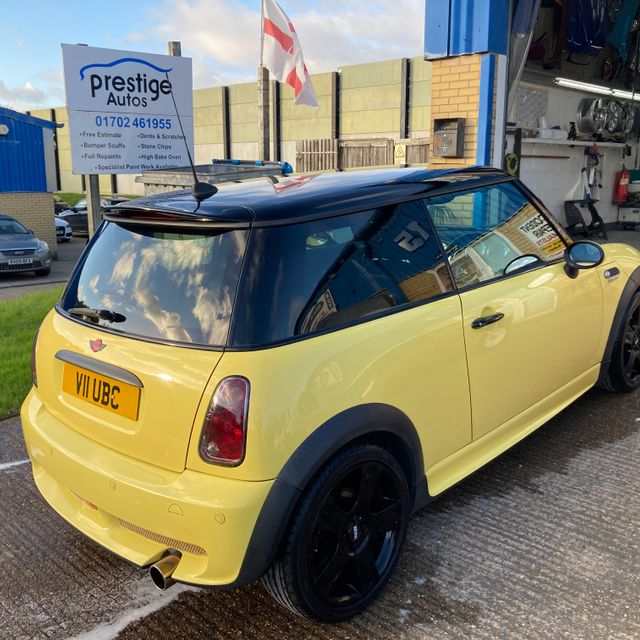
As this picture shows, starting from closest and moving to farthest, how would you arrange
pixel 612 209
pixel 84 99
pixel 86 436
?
pixel 86 436
pixel 84 99
pixel 612 209

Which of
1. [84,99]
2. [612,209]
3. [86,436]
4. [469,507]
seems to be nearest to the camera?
[86,436]

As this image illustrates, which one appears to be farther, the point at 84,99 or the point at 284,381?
the point at 84,99

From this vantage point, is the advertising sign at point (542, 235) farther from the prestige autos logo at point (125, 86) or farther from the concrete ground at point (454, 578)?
the prestige autos logo at point (125, 86)

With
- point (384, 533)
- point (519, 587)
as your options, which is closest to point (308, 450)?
point (384, 533)

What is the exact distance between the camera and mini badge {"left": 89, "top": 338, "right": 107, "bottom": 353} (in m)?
2.42

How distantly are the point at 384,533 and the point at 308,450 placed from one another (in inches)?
25.2

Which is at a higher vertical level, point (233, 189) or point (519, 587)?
point (233, 189)

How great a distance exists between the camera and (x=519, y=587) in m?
2.55

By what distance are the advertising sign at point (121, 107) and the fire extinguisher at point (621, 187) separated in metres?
8.92

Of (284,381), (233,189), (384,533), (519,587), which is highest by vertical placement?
(233,189)

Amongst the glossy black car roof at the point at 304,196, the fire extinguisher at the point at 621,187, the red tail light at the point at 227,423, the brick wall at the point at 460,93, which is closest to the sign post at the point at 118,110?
the brick wall at the point at 460,93

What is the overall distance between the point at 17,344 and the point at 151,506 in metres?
4.78

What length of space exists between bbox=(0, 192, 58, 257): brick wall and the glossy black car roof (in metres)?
17.8

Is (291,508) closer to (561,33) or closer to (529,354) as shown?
(529,354)
